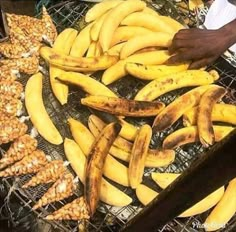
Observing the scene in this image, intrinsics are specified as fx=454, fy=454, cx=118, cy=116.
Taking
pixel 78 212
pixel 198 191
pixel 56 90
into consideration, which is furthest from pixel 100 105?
pixel 198 191

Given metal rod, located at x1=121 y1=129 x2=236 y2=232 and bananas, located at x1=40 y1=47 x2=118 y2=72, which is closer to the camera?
metal rod, located at x1=121 y1=129 x2=236 y2=232

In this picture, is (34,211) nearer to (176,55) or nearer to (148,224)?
(148,224)

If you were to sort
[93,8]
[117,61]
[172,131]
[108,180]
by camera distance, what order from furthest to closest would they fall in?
[93,8]
[117,61]
[172,131]
[108,180]

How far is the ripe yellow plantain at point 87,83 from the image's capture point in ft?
7.37

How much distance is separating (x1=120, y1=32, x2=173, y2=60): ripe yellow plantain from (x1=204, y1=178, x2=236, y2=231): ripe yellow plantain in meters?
0.87

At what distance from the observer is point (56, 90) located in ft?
7.48

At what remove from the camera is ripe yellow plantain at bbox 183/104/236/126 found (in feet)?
7.26

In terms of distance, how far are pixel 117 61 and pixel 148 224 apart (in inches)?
45.4

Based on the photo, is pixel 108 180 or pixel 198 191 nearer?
pixel 198 191

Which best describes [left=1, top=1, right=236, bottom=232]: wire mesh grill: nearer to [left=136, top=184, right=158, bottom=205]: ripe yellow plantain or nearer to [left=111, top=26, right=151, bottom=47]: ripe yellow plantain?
[left=136, top=184, right=158, bottom=205]: ripe yellow plantain

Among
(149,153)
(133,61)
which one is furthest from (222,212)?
(133,61)

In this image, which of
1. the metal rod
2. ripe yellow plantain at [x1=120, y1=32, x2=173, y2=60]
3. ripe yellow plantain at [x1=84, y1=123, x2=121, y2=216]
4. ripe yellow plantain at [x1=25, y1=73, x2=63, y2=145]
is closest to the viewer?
the metal rod

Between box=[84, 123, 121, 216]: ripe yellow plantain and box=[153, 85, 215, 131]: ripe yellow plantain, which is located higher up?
box=[153, 85, 215, 131]: ripe yellow plantain

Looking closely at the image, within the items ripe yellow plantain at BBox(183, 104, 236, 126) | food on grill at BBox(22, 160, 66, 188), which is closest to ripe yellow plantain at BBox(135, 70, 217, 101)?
ripe yellow plantain at BBox(183, 104, 236, 126)
